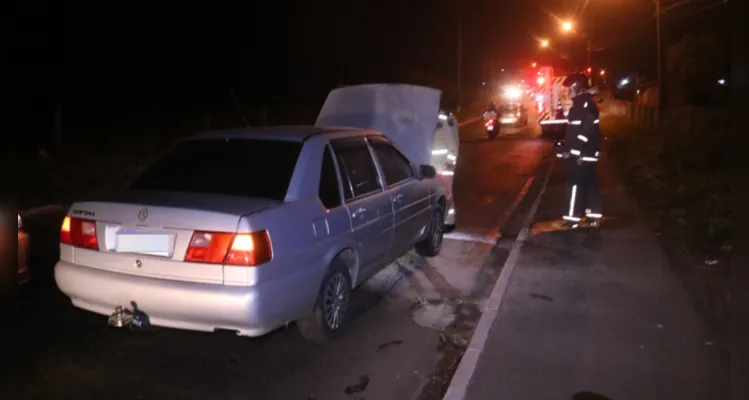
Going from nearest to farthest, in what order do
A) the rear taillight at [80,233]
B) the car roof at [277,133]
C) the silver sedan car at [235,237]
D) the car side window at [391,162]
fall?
the silver sedan car at [235,237]
the rear taillight at [80,233]
the car roof at [277,133]
the car side window at [391,162]

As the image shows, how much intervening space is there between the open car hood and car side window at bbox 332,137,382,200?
374cm

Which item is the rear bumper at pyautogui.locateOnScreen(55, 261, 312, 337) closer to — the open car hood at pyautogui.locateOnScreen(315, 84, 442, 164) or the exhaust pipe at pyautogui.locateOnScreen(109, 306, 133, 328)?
the exhaust pipe at pyautogui.locateOnScreen(109, 306, 133, 328)

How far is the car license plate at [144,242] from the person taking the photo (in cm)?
Result: 474

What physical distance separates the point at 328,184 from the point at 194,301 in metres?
1.45

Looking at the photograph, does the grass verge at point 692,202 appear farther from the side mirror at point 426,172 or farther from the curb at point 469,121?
the curb at point 469,121

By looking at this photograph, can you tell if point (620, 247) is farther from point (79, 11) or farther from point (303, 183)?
point (79, 11)

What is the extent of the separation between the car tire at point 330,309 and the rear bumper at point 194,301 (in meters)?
0.42

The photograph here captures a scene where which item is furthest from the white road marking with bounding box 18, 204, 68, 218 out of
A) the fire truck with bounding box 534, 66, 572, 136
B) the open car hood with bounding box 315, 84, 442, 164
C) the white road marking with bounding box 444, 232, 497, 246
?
the fire truck with bounding box 534, 66, 572, 136

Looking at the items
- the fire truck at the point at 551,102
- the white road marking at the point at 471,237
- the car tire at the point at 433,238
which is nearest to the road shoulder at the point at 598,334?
the car tire at the point at 433,238

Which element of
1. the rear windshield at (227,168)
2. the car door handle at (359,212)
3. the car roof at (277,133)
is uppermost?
the car roof at (277,133)

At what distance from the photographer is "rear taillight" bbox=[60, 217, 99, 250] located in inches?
197

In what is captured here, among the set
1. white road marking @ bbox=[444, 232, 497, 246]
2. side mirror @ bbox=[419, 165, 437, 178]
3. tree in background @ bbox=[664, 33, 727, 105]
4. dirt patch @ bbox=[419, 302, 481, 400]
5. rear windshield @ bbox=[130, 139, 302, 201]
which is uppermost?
tree in background @ bbox=[664, 33, 727, 105]

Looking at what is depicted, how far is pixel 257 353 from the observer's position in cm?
541

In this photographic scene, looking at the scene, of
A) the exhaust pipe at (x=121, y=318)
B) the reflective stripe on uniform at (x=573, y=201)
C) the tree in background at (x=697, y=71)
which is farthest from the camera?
the tree in background at (x=697, y=71)
